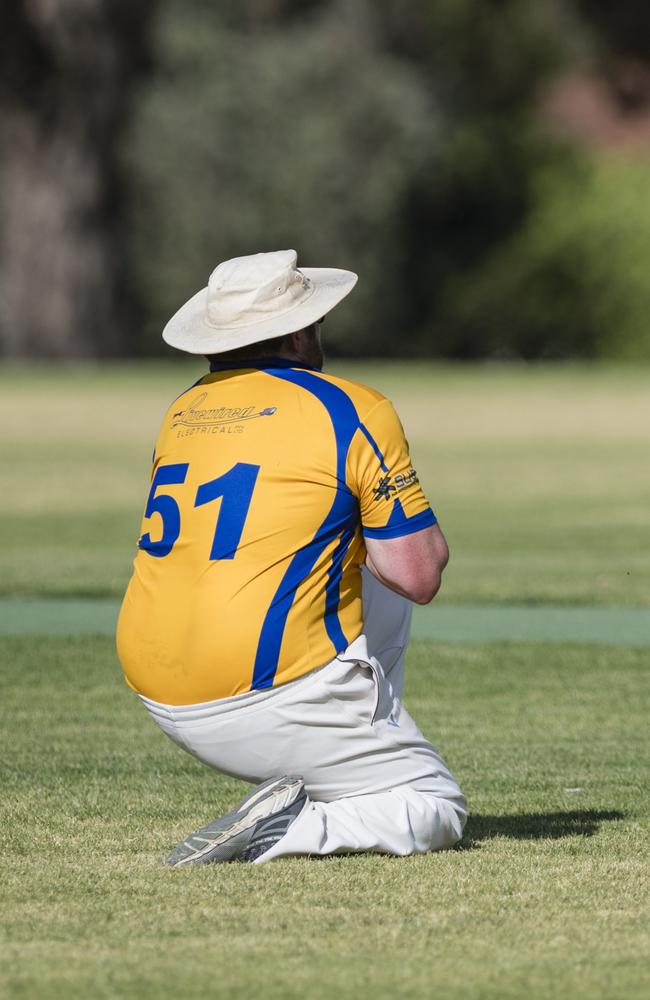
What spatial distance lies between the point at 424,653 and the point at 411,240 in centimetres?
3404

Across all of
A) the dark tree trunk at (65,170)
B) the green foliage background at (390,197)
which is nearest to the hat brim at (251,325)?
the dark tree trunk at (65,170)

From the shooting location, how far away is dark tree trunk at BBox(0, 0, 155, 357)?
35.0m

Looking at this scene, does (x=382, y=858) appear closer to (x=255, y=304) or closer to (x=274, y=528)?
(x=274, y=528)

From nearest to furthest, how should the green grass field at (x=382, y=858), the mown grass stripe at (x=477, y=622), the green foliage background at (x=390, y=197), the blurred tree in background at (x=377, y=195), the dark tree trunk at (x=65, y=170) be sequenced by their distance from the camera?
the green grass field at (x=382, y=858) < the mown grass stripe at (x=477, y=622) < the dark tree trunk at (x=65, y=170) < the blurred tree in background at (x=377, y=195) < the green foliage background at (x=390, y=197)

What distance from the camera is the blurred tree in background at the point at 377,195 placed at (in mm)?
40344

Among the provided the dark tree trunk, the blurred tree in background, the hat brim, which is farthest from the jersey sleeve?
the blurred tree in background

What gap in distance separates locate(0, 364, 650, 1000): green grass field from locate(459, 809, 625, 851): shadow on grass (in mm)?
12

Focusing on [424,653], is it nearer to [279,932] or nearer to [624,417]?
[279,932]

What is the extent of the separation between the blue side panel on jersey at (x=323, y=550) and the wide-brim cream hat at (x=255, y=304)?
148mm

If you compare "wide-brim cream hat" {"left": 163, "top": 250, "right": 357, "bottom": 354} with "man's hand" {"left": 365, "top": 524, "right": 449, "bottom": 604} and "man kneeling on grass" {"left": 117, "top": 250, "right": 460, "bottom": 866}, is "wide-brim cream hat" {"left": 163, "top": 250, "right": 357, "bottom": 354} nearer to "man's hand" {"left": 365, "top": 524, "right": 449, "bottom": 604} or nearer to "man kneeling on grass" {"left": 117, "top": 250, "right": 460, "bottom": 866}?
"man kneeling on grass" {"left": 117, "top": 250, "right": 460, "bottom": 866}

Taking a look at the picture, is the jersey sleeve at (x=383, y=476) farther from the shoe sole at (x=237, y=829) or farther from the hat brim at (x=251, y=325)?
the shoe sole at (x=237, y=829)

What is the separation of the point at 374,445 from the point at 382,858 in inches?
39.5

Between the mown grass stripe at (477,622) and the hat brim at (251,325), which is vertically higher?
the hat brim at (251,325)

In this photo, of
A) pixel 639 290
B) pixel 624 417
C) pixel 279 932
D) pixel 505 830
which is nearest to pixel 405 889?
pixel 279 932
